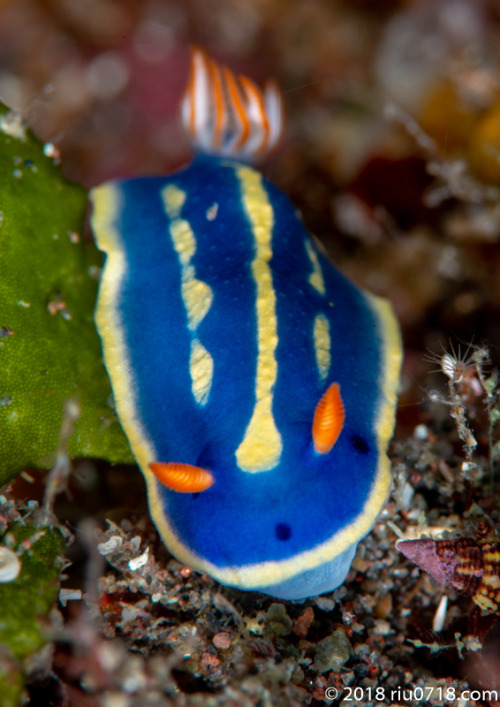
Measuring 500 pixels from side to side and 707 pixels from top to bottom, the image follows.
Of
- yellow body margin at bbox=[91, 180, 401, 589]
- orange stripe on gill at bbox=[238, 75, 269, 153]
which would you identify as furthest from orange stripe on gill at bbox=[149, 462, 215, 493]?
orange stripe on gill at bbox=[238, 75, 269, 153]

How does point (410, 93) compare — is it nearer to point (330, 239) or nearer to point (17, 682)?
point (330, 239)

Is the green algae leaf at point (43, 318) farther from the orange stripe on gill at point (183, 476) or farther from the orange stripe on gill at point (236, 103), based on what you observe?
the orange stripe on gill at point (236, 103)

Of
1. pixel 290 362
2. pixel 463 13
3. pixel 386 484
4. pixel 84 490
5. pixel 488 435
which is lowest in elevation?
pixel 84 490

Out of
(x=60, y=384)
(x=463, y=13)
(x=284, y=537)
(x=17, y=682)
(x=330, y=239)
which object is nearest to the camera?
(x=17, y=682)

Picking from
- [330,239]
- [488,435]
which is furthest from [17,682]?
[330,239]

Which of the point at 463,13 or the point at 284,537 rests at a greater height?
the point at 463,13

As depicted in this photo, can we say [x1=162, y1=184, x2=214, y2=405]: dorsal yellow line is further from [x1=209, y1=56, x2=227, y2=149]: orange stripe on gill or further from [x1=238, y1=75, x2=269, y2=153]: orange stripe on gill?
[x1=238, y1=75, x2=269, y2=153]: orange stripe on gill

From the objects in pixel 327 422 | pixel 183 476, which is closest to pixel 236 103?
pixel 327 422

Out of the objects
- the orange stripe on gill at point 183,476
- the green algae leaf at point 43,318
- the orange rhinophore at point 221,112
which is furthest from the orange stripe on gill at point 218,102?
the orange stripe on gill at point 183,476
